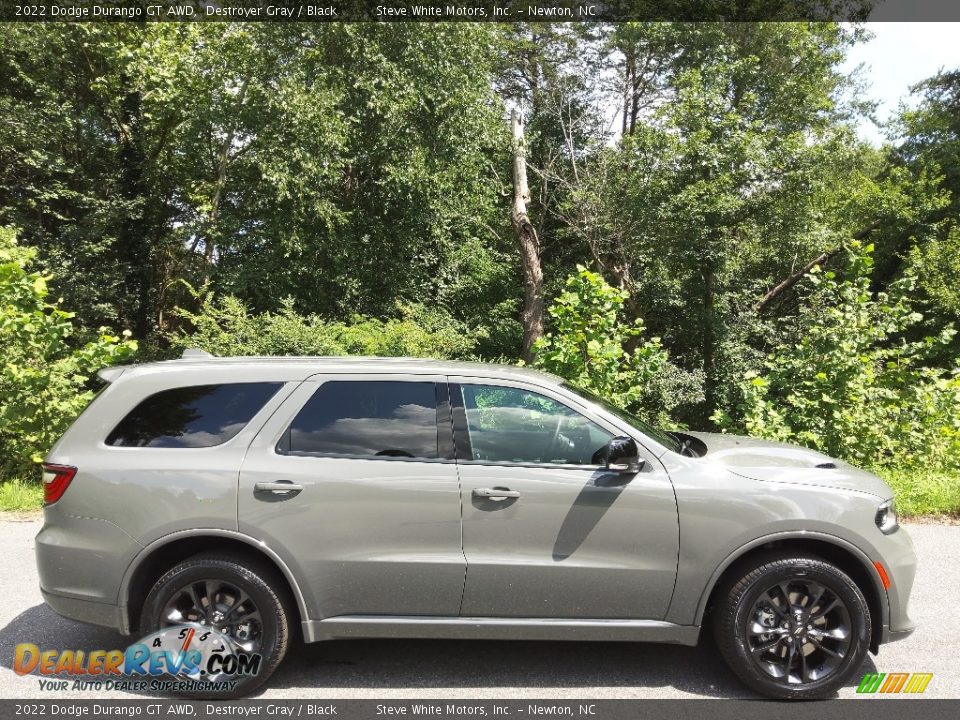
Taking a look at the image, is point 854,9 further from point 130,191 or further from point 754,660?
point 754,660

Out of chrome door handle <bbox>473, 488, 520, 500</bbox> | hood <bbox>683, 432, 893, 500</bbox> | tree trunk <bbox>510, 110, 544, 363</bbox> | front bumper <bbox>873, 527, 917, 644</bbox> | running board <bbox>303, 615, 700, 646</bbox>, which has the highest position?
tree trunk <bbox>510, 110, 544, 363</bbox>

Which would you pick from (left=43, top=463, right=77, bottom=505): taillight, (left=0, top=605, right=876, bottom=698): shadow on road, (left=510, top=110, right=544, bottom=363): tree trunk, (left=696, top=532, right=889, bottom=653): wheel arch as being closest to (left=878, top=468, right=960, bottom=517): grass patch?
(left=0, top=605, right=876, bottom=698): shadow on road

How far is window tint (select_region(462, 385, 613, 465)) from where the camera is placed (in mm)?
3975

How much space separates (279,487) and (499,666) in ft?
5.34

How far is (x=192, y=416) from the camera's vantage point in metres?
4.07

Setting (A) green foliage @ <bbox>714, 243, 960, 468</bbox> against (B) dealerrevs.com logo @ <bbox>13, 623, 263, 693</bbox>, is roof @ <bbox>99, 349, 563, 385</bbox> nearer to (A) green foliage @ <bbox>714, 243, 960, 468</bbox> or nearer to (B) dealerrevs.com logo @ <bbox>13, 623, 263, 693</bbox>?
(B) dealerrevs.com logo @ <bbox>13, 623, 263, 693</bbox>

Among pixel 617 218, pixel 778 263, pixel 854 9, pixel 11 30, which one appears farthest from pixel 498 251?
pixel 11 30

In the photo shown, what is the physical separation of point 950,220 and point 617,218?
916cm

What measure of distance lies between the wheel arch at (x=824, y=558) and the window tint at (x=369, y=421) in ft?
5.40

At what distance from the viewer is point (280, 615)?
12.5 ft

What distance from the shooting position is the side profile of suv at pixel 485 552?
3.81m

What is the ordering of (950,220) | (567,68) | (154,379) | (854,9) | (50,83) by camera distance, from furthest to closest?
(567,68) → (854,9) → (950,220) → (50,83) → (154,379)

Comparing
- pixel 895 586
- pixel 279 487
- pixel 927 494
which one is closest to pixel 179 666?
pixel 279 487

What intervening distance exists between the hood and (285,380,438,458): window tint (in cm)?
163
